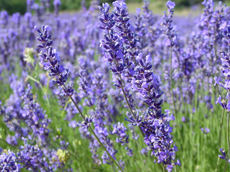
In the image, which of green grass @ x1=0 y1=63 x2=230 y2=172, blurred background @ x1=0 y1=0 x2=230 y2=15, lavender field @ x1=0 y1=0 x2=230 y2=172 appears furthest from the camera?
blurred background @ x1=0 y1=0 x2=230 y2=15

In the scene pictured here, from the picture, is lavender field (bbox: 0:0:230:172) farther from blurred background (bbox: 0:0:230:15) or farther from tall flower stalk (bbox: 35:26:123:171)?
blurred background (bbox: 0:0:230:15)

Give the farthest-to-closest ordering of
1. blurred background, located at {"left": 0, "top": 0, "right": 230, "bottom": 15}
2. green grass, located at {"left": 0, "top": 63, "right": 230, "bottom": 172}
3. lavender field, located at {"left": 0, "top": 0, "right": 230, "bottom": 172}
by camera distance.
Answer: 1. blurred background, located at {"left": 0, "top": 0, "right": 230, "bottom": 15}
2. green grass, located at {"left": 0, "top": 63, "right": 230, "bottom": 172}
3. lavender field, located at {"left": 0, "top": 0, "right": 230, "bottom": 172}

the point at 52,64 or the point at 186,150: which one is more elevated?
the point at 52,64

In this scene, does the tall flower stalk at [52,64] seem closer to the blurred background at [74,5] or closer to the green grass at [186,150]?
the green grass at [186,150]

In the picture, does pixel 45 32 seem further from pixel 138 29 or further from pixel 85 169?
pixel 85 169

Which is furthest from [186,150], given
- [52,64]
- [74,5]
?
[74,5]

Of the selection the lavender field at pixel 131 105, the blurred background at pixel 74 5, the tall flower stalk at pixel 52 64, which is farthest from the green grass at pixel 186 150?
the blurred background at pixel 74 5

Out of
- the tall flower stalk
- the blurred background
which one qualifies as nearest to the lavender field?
the tall flower stalk

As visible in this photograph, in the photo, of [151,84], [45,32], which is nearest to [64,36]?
[45,32]

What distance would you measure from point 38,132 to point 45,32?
3.76 ft

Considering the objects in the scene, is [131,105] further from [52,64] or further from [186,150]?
[186,150]

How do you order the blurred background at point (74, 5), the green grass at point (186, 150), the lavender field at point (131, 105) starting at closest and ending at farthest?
1. the lavender field at point (131, 105)
2. the green grass at point (186, 150)
3. the blurred background at point (74, 5)

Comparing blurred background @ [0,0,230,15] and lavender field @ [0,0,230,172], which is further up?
blurred background @ [0,0,230,15]

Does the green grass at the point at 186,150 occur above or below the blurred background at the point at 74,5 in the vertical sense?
below
